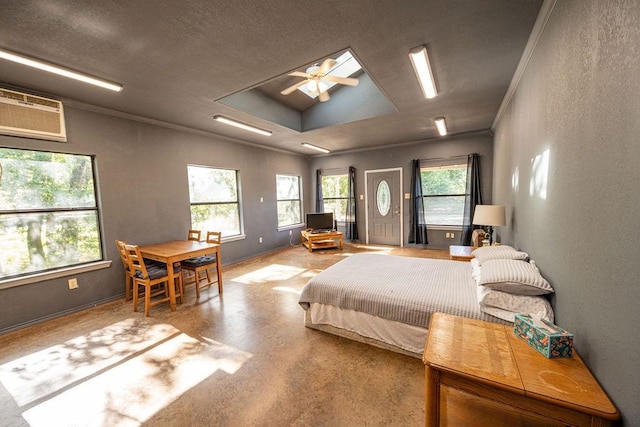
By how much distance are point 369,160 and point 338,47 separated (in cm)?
461

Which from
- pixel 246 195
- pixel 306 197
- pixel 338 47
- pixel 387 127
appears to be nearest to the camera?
pixel 338 47

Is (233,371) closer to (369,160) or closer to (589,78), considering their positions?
(589,78)

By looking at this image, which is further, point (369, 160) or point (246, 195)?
point (369, 160)

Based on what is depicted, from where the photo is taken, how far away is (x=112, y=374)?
1958mm

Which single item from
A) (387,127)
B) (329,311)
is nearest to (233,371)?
(329,311)

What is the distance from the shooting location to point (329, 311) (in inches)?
95.1

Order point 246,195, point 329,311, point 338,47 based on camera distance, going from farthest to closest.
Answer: point 246,195
point 329,311
point 338,47

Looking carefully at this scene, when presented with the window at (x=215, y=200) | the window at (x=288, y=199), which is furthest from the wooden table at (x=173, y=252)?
the window at (x=288, y=199)

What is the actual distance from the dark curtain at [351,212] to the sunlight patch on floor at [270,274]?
8.85ft

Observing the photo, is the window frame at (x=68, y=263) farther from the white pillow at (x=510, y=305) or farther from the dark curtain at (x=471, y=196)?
the dark curtain at (x=471, y=196)

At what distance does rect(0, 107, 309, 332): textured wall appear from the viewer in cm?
283

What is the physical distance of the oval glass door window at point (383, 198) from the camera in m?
6.47

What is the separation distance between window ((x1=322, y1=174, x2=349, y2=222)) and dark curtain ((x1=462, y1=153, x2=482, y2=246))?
3017 millimetres

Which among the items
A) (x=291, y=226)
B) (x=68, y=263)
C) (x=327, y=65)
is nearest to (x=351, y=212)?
(x=291, y=226)
